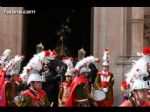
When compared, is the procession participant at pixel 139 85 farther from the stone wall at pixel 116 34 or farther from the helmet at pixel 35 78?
the stone wall at pixel 116 34

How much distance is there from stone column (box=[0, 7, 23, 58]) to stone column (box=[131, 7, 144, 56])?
3.80 metres

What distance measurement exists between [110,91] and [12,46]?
4.85 meters

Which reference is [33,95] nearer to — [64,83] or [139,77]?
[139,77]

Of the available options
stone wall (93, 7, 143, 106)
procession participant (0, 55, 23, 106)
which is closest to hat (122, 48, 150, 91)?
procession participant (0, 55, 23, 106)

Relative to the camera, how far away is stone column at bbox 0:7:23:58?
17750mm

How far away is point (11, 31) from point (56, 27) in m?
2.59

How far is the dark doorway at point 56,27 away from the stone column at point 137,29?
296 centimetres

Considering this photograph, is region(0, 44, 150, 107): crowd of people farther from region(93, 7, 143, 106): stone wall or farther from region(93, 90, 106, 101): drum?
region(93, 7, 143, 106): stone wall

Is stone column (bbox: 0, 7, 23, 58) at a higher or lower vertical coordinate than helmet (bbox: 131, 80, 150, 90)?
higher

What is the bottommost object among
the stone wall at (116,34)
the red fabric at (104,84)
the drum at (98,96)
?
the drum at (98,96)

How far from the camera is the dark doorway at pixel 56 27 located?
64.3 feet

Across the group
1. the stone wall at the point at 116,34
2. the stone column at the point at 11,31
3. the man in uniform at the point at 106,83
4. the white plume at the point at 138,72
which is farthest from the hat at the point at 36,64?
the stone column at the point at 11,31

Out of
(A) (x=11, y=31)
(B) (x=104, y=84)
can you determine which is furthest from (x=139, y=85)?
(A) (x=11, y=31)

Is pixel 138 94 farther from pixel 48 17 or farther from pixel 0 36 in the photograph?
pixel 48 17
